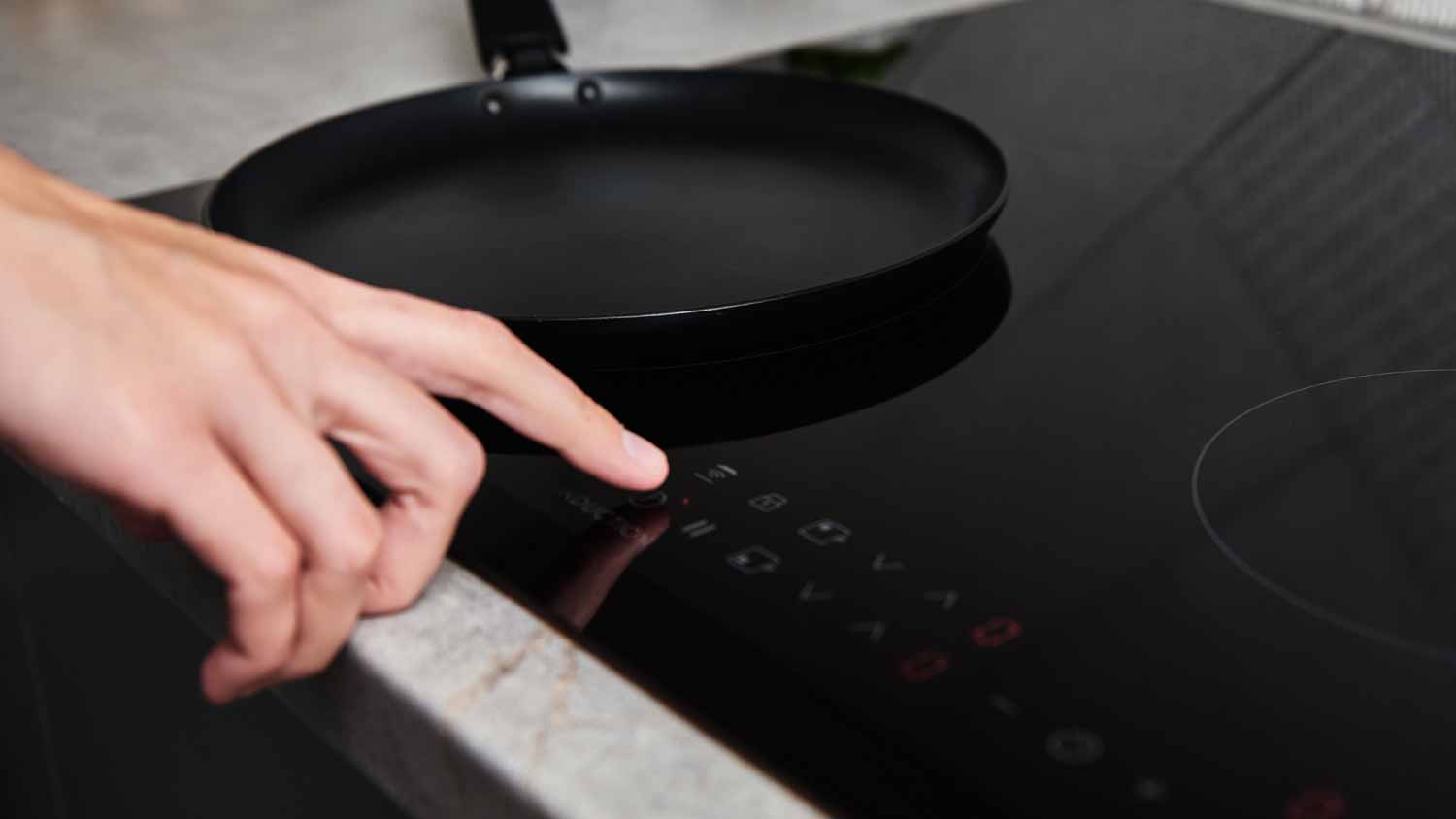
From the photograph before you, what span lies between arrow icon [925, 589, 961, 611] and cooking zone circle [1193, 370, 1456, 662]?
0.29 feet

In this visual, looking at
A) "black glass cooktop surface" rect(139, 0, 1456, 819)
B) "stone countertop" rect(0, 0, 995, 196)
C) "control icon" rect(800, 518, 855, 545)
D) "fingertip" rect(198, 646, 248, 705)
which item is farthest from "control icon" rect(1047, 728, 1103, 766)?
"stone countertop" rect(0, 0, 995, 196)

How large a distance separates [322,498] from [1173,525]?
25 cm

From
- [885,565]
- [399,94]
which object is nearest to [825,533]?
[885,565]

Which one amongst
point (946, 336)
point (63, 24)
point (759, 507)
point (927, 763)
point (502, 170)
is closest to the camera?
point (927, 763)

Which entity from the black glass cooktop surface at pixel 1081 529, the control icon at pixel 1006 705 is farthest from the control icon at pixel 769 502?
the control icon at pixel 1006 705

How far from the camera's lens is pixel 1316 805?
29 cm

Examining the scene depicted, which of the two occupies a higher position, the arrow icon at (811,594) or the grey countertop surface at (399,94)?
the arrow icon at (811,594)

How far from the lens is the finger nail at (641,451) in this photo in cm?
42

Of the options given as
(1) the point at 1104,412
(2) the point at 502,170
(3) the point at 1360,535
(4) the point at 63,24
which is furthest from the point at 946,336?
(4) the point at 63,24

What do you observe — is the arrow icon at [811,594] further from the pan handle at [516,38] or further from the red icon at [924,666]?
the pan handle at [516,38]

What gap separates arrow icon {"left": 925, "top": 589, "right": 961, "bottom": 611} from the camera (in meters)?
0.37

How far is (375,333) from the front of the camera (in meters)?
0.38

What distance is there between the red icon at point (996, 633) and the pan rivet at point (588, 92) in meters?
0.51

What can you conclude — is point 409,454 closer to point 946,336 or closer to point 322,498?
point 322,498
